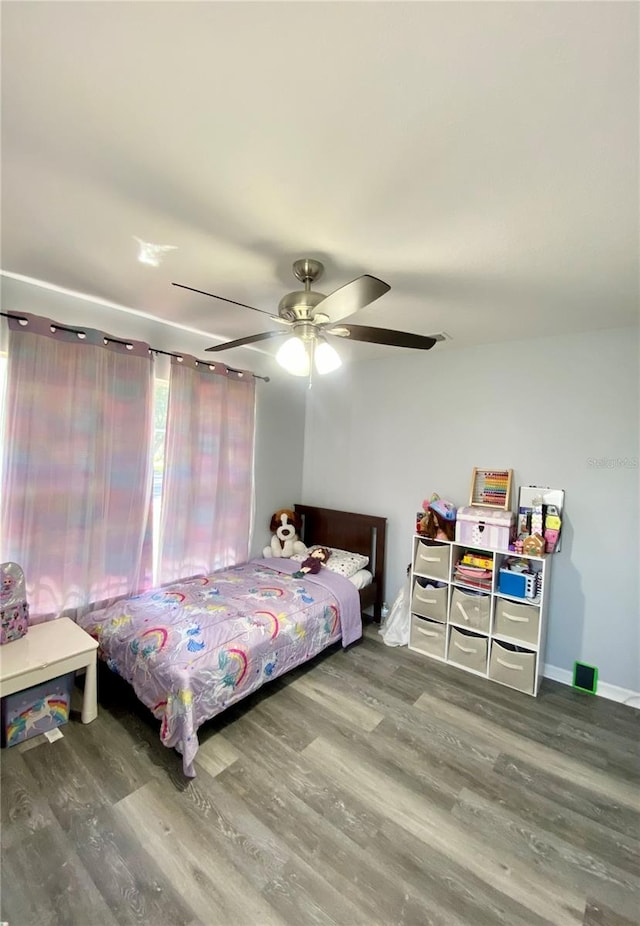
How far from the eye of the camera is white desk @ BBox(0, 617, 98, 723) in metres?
1.88

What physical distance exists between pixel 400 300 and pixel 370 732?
2.50 metres

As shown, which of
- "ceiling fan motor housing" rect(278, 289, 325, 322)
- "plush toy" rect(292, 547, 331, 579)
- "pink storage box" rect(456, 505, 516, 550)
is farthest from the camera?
"plush toy" rect(292, 547, 331, 579)

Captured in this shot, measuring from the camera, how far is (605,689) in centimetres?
263

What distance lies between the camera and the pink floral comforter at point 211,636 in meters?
1.95

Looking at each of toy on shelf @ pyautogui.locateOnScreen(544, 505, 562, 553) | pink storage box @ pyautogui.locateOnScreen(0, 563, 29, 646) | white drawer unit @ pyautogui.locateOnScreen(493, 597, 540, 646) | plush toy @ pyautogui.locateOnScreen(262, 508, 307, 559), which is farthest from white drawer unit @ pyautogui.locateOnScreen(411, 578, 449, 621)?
pink storage box @ pyautogui.locateOnScreen(0, 563, 29, 646)

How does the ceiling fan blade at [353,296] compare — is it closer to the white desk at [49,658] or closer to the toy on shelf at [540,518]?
the toy on shelf at [540,518]

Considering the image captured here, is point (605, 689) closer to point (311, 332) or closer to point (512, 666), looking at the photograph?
point (512, 666)

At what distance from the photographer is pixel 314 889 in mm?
1407

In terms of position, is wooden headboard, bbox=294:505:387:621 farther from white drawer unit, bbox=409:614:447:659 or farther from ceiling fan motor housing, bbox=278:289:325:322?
ceiling fan motor housing, bbox=278:289:325:322

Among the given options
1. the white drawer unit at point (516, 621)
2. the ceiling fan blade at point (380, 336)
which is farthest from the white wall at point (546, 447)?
the ceiling fan blade at point (380, 336)

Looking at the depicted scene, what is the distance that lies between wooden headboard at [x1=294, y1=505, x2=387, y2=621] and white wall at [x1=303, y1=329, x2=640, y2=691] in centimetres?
11

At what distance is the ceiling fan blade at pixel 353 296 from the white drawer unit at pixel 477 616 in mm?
2053

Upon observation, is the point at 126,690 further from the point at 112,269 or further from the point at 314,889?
the point at 112,269

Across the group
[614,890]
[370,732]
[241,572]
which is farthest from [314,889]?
[241,572]
